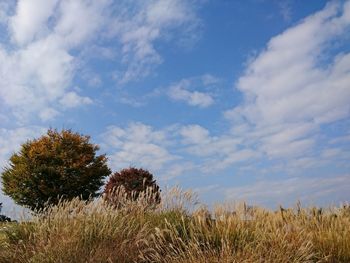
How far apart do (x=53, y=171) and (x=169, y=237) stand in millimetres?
22088

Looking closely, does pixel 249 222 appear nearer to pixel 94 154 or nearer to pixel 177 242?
pixel 177 242

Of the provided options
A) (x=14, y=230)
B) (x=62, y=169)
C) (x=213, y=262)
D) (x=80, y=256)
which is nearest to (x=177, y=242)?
(x=213, y=262)

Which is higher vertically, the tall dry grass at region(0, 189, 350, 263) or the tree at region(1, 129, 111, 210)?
the tree at region(1, 129, 111, 210)

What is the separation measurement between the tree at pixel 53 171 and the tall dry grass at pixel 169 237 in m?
19.9

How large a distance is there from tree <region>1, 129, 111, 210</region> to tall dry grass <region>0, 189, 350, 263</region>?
65.2 ft

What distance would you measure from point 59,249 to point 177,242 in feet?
6.08

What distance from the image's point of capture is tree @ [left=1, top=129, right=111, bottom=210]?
1164 inches

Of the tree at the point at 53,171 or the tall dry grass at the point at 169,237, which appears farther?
the tree at the point at 53,171

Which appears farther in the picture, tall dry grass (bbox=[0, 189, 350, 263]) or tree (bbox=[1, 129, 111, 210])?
tree (bbox=[1, 129, 111, 210])

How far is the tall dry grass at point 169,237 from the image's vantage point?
773 cm

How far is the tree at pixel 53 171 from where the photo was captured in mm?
29578

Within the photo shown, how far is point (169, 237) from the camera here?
8555 mm

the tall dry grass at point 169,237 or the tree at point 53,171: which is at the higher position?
the tree at point 53,171

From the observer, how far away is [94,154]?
3133 cm
